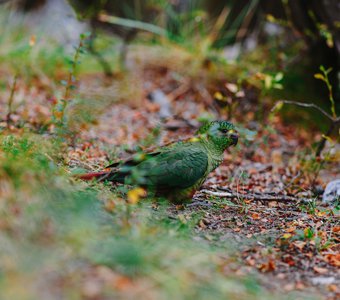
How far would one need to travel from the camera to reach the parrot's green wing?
3.22 meters

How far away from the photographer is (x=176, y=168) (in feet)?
10.7

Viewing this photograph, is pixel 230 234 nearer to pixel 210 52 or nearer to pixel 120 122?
pixel 120 122

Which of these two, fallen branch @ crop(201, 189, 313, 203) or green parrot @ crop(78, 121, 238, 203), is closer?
green parrot @ crop(78, 121, 238, 203)

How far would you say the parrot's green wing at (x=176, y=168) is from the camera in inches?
127

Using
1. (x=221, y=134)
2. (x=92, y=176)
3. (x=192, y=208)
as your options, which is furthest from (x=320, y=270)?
(x=92, y=176)

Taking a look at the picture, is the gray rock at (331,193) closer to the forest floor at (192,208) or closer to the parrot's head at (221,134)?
the forest floor at (192,208)

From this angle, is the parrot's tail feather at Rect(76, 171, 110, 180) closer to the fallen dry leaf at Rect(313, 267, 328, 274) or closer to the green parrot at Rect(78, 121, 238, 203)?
the green parrot at Rect(78, 121, 238, 203)

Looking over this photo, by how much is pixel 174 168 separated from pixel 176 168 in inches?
0.5

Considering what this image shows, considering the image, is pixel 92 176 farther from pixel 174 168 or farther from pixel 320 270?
pixel 320 270

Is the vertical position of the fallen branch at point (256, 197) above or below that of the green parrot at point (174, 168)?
below

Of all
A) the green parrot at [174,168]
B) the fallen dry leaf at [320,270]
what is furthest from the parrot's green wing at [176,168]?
the fallen dry leaf at [320,270]

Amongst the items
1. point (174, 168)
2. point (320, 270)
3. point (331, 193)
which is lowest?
point (320, 270)

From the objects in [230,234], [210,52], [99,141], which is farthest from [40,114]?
[230,234]

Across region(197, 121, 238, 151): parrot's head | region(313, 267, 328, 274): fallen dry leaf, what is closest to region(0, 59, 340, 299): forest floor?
region(313, 267, 328, 274): fallen dry leaf
